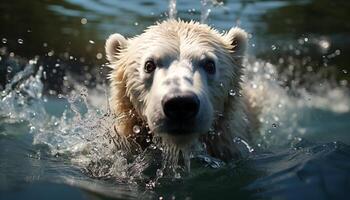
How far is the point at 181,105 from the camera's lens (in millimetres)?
5016

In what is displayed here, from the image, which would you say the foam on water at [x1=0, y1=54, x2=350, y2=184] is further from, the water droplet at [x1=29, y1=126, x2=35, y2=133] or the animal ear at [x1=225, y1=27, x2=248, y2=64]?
the animal ear at [x1=225, y1=27, x2=248, y2=64]

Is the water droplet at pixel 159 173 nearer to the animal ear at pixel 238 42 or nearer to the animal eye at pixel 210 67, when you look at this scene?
the animal eye at pixel 210 67

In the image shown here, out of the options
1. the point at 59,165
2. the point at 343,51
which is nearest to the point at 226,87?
the point at 59,165

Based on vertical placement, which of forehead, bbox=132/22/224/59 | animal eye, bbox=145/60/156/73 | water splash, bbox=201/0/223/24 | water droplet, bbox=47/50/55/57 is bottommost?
animal eye, bbox=145/60/156/73

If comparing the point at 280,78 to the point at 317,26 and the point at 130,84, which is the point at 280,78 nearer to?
the point at 317,26

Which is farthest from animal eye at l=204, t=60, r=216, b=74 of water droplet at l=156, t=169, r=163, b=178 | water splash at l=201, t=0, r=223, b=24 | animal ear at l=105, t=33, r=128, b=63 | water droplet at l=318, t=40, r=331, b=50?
water droplet at l=318, t=40, r=331, b=50

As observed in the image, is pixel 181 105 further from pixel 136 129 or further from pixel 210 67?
pixel 136 129

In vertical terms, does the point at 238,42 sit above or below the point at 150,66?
above

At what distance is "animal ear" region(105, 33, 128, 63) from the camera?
21.9ft

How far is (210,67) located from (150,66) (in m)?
0.56

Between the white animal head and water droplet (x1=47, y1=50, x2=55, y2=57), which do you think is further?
water droplet (x1=47, y1=50, x2=55, y2=57)

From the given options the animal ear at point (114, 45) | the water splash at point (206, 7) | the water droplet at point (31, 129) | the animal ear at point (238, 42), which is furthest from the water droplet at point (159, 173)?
the water splash at point (206, 7)

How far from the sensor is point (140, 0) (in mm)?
13148

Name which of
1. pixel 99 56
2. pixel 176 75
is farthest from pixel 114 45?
pixel 99 56
